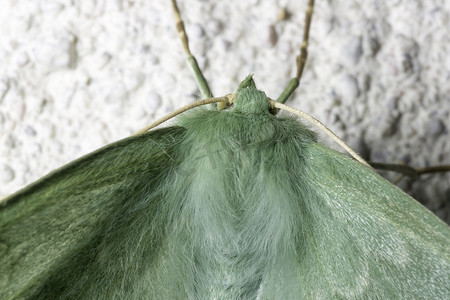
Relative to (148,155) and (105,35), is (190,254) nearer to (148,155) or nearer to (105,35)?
(148,155)

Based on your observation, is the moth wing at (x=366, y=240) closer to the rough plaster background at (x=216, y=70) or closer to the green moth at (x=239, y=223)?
the green moth at (x=239, y=223)

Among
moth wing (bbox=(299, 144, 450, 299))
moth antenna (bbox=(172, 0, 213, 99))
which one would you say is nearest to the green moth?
moth wing (bbox=(299, 144, 450, 299))

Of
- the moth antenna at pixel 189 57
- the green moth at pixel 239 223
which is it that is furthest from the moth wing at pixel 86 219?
the moth antenna at pixel 189 57

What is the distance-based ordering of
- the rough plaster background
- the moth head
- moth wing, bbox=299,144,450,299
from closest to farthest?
1. moth wing, bbox=299,144,450,299
2. the moth head
3. the rough plaster background

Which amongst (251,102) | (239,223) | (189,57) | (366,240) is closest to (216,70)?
(189,57)

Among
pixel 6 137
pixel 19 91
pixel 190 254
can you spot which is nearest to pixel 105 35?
pixel 19 91

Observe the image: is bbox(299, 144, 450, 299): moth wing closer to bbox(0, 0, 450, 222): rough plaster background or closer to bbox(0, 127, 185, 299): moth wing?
bbox(0, 127, 185, 299): moth wing

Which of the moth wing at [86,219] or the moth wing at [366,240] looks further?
the moth wing at [366,240]

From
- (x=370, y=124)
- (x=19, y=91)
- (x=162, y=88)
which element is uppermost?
(x=19, y=91)
